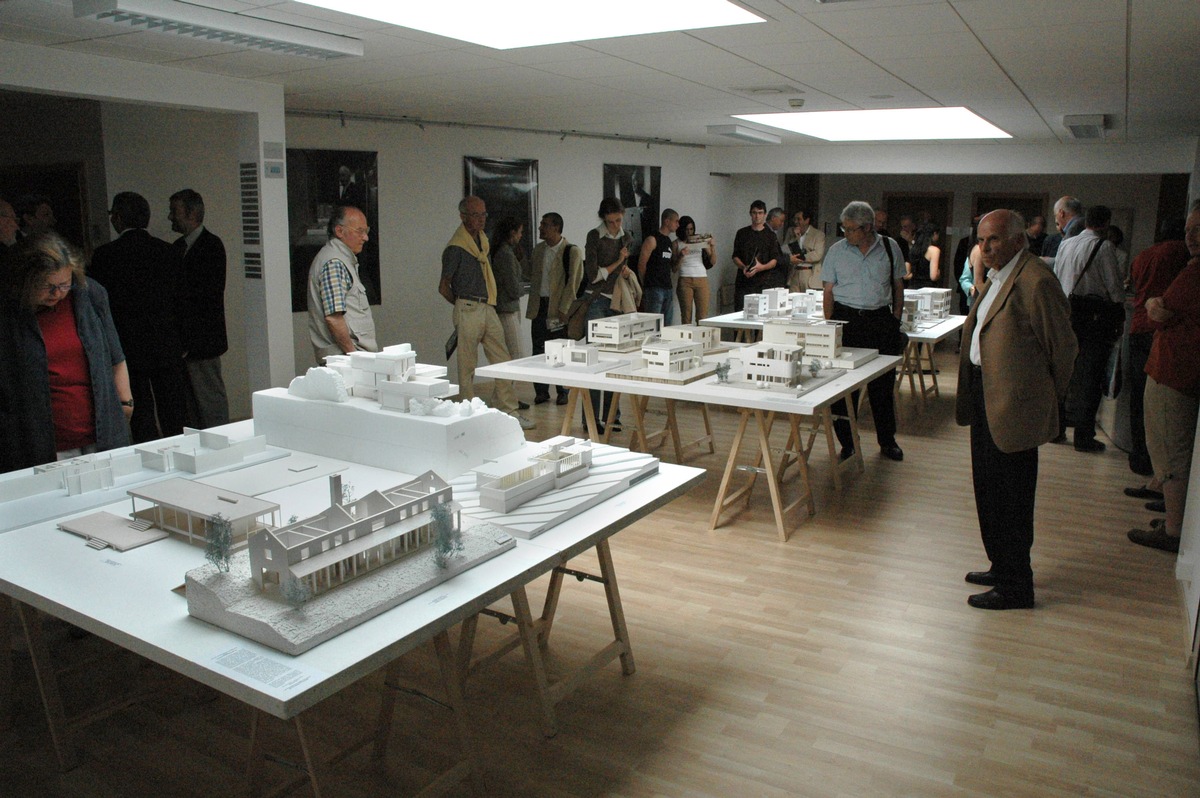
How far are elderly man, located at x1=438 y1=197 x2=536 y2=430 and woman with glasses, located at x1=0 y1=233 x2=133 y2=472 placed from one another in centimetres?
325

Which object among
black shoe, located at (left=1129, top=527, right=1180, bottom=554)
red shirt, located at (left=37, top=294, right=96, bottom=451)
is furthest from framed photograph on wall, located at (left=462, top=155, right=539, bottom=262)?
black shoe, located at (left=1129, top=527, right=1180, bottom=554)

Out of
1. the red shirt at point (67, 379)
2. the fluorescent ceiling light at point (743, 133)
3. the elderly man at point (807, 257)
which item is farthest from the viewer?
the elderly man at point (807, 257)

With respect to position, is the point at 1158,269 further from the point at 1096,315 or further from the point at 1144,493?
the point at 1144,493

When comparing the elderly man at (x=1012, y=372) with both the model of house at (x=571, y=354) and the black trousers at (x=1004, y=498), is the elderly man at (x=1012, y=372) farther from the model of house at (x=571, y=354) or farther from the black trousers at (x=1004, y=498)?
the model of house at (x=571, y=354)

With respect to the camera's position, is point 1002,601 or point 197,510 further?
point 1002,601

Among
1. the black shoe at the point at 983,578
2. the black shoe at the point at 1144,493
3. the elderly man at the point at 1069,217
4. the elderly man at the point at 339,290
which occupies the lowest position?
the black shoe at the point at 983,578

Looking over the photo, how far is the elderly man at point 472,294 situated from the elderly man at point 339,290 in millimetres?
1500

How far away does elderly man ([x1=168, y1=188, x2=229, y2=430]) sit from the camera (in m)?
5.43

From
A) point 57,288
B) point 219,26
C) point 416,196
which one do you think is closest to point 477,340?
point 416,196

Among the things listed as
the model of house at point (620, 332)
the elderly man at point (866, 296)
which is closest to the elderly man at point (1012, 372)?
the elderly man at point (866, 296)

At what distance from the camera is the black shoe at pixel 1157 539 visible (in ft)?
15.5

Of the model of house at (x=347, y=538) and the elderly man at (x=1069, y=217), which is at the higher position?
the elderly man at (x=1069, y=217)

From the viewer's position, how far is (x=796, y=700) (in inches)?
128

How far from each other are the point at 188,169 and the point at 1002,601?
6.48 meters
